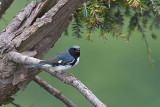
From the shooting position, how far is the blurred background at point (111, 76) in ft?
46.0

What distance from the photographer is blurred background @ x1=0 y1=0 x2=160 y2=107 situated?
552 inches

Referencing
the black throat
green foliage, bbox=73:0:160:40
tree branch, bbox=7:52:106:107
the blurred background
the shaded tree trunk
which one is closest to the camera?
tree branch, bbox=7:52:106:107

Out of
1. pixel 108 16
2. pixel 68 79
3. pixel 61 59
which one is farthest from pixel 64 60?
pixel 68 79

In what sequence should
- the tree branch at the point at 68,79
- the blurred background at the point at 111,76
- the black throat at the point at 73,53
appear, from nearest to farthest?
1. the tree branch at the point at 68,79
2. the black throat at the point at 73,53
3. the blurred background at the point at 111,76

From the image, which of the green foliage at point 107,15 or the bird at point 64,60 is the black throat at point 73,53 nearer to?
the bird at point 64,60

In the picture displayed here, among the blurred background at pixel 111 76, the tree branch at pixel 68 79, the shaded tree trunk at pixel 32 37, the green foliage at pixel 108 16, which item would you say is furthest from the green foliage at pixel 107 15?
the blurred background at pixel 111 76

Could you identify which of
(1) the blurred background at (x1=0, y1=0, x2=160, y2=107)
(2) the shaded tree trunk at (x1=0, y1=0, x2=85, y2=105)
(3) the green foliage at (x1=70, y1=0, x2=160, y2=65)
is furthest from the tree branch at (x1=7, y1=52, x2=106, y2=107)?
(1) the blurred background at (x1=0, y1=0, x2=160, y2=107)

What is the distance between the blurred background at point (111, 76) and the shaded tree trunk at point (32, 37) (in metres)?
9.27

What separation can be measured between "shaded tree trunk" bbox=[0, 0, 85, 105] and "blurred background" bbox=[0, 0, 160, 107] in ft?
30.4

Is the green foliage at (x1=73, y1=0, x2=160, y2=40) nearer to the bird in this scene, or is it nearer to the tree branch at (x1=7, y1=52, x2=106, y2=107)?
the bird

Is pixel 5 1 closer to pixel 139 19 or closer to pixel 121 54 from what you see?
pixel 139 19

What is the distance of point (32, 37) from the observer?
3.50m

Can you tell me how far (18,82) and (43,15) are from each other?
485mm

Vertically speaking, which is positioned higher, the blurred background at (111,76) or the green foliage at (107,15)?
the green foliage at (107,15)
